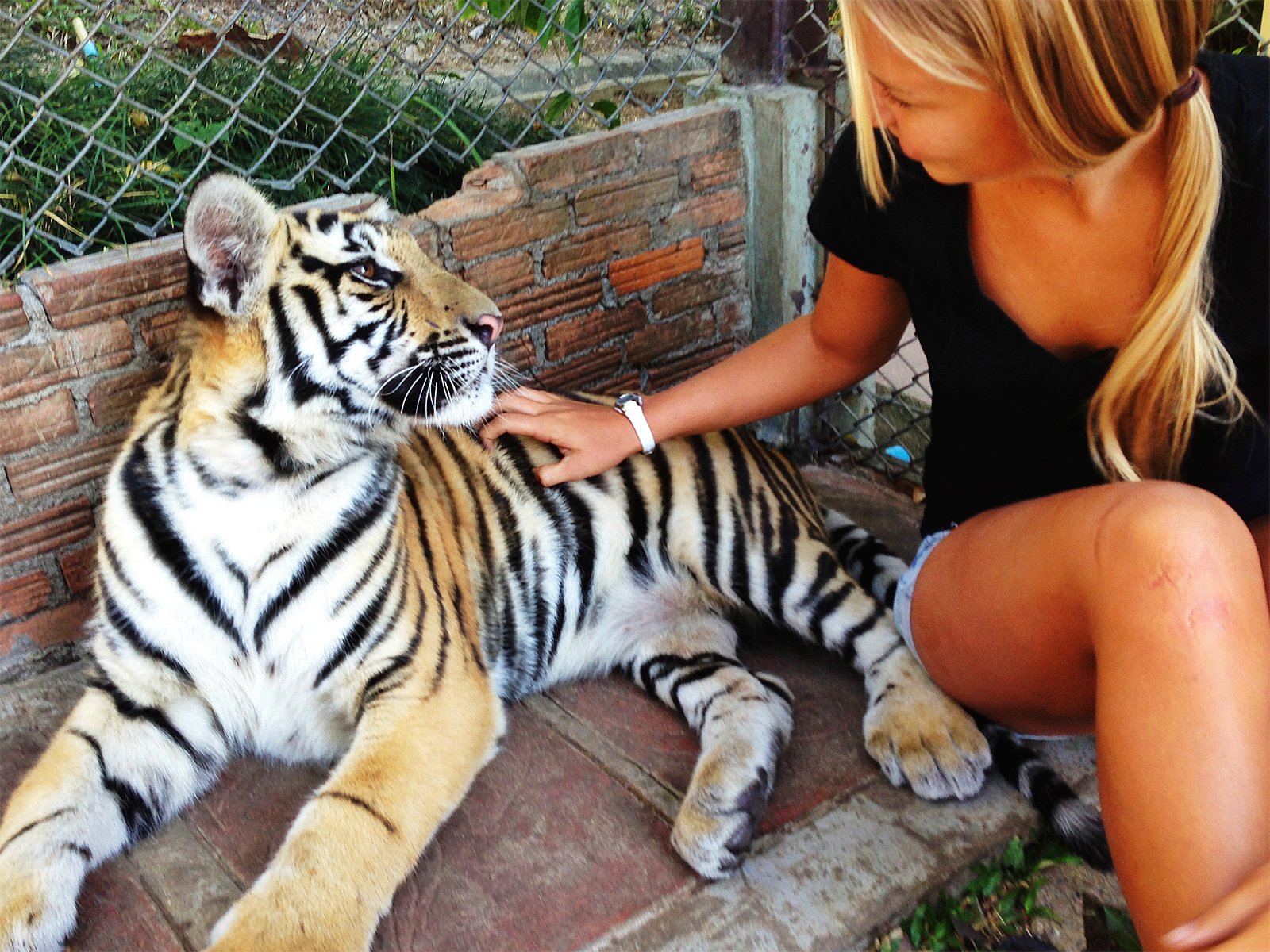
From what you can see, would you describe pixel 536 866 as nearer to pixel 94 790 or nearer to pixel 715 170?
pixel 94 790

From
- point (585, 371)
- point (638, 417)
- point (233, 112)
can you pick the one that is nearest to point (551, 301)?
point (585, 371)

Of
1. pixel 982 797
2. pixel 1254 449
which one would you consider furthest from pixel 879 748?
pixel 1254 449

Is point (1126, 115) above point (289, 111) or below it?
above

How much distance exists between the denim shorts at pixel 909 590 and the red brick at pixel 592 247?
3.68ft

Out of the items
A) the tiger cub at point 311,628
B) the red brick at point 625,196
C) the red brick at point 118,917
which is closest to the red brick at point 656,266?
the red brick at point 625,196

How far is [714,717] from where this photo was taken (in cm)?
212

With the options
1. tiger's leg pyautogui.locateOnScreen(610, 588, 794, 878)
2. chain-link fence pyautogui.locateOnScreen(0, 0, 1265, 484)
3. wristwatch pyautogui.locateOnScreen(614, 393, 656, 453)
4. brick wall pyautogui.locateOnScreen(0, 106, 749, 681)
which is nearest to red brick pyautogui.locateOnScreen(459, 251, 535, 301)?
brick wall pyautogui.locateOnScreen(0, 106, 749, 681)

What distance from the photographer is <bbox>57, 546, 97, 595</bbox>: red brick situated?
2.33m

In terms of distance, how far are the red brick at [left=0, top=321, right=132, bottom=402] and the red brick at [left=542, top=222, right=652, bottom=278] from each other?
3.14 ft

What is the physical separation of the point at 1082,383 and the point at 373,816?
126 cm

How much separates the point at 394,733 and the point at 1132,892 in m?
1.12

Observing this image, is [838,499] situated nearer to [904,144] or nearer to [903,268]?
[903,268]

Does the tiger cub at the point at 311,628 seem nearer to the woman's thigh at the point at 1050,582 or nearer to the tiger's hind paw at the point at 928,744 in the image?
the tiger's hind paw at the point at 928,744

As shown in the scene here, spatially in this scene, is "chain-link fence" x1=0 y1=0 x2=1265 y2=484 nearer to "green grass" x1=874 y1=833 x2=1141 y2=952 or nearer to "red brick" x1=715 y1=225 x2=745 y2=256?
"red brick" x1=715 y1=225 x2=745 y2=256
